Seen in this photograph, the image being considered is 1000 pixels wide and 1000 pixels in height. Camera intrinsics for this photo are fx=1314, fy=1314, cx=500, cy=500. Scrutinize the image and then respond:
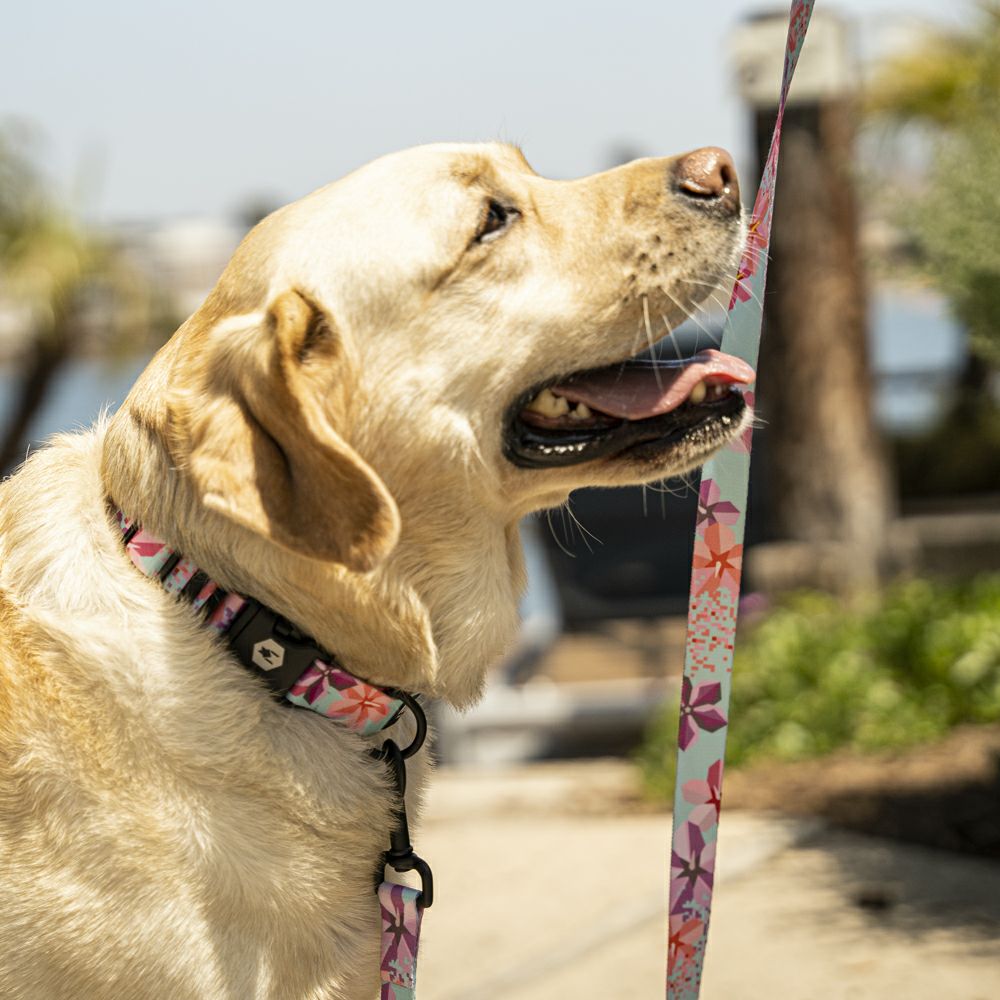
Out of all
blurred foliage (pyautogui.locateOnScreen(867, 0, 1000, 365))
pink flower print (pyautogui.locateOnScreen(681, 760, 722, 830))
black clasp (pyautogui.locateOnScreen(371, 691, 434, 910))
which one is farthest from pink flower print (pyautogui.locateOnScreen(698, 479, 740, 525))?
blurred foliage (pyautogui.locateOnScreen(867, 0, 1000, 365))

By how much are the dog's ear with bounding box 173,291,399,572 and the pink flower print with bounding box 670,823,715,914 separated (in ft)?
3.04

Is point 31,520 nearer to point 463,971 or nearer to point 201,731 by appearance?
point 201,731

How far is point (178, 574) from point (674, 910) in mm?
1208

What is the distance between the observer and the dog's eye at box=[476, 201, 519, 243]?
107 inches

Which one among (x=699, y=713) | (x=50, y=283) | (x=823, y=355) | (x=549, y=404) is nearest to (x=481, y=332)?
(x=549, y=404)

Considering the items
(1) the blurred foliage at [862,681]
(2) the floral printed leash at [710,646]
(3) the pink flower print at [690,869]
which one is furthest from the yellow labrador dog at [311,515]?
(1) the blurred foliage at [862,681]

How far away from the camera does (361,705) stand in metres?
2.45

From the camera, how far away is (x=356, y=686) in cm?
244

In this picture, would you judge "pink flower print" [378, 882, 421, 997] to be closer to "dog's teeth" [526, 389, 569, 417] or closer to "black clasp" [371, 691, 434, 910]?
"black clasp" [371, 691, 434, 910]

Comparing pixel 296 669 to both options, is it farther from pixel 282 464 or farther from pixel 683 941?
pixel 683 941

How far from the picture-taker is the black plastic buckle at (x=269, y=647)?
2.42 m

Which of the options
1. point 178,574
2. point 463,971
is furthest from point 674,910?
point 463,971

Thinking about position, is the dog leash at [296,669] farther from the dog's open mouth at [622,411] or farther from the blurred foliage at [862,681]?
the blurred foliage at [862,681]

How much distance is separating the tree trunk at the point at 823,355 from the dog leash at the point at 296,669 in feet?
19.6
